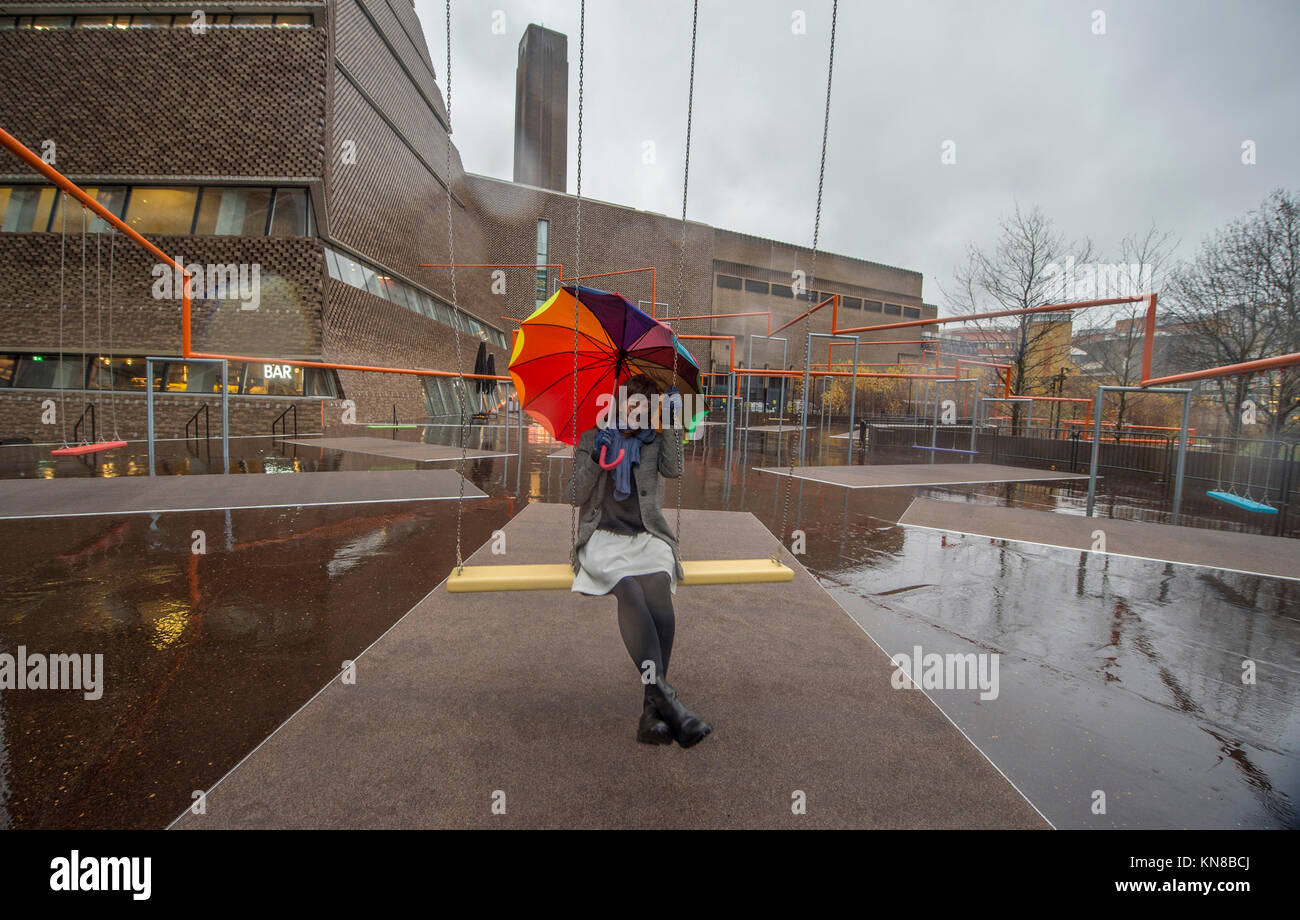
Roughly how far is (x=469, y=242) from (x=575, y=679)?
114 feet

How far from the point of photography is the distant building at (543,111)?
365 ft

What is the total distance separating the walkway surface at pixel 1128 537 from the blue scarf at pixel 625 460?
5427 millimetres

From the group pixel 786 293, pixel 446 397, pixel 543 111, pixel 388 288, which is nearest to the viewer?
pixel 388 288

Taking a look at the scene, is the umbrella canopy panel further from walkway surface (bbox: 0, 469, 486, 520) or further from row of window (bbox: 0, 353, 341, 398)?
row of window (bbox: 0, 353, 341, 398)

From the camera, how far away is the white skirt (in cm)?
263

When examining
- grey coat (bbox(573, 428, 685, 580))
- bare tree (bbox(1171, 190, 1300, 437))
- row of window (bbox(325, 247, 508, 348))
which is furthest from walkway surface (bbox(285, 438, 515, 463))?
bare tree (bbox(1171, 190, 1300, 437))

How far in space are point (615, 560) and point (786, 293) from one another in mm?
52286

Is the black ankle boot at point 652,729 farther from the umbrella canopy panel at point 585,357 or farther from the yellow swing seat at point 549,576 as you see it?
the umbrella canopy panel at point 585,357

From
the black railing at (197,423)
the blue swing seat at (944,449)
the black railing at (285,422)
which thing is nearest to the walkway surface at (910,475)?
the blue swing seat at (944,449)

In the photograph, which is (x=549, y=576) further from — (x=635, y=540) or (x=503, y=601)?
(x=503, y=601)

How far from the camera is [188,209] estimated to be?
1802 cm

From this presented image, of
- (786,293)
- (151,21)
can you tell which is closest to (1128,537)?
(151,21)

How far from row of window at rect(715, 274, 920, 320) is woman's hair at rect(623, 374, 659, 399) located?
41.9m
